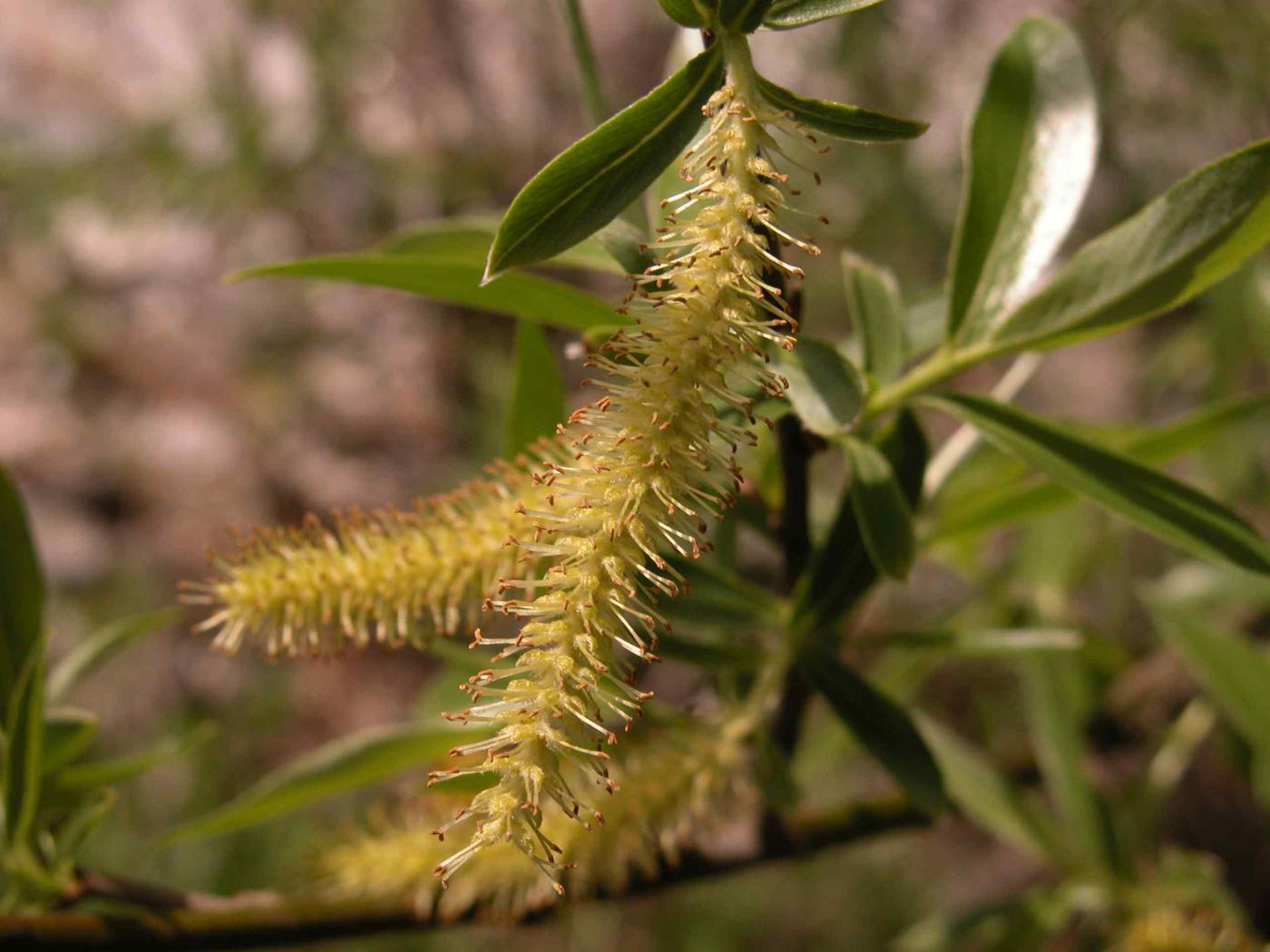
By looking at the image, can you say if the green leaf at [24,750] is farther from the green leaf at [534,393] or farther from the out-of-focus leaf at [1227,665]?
the out-of-focus leaf at [1227,665]

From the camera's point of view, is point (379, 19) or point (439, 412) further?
Answer: point (439, 412)

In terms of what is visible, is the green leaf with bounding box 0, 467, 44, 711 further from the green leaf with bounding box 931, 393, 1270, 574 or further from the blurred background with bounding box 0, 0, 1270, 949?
the green leaf with bounding box 931, 393, 1270, 574

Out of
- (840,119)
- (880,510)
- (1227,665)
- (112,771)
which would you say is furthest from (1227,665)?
(112,771)

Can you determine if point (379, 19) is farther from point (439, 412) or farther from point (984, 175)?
point (984, 175)

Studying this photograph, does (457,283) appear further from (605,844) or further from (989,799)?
(989,799)

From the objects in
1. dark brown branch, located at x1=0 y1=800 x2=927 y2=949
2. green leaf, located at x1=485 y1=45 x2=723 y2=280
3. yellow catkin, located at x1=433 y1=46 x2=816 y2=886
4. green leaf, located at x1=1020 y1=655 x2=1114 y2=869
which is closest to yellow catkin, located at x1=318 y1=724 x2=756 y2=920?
dark brown branch, located at x1=0 y1=800 x2=927 y2=949

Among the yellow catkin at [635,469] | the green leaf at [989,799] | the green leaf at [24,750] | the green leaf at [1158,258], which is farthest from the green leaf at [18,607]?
the green leaf at [989,799]

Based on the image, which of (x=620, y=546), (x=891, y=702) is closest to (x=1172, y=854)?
(x=891, y=702)

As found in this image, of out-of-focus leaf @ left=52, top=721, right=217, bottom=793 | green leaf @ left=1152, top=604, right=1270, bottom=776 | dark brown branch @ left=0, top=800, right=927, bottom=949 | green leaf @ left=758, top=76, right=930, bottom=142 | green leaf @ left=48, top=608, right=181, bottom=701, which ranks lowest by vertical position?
green leaf @ left=1152, top=604, right=1270, bottom=776
